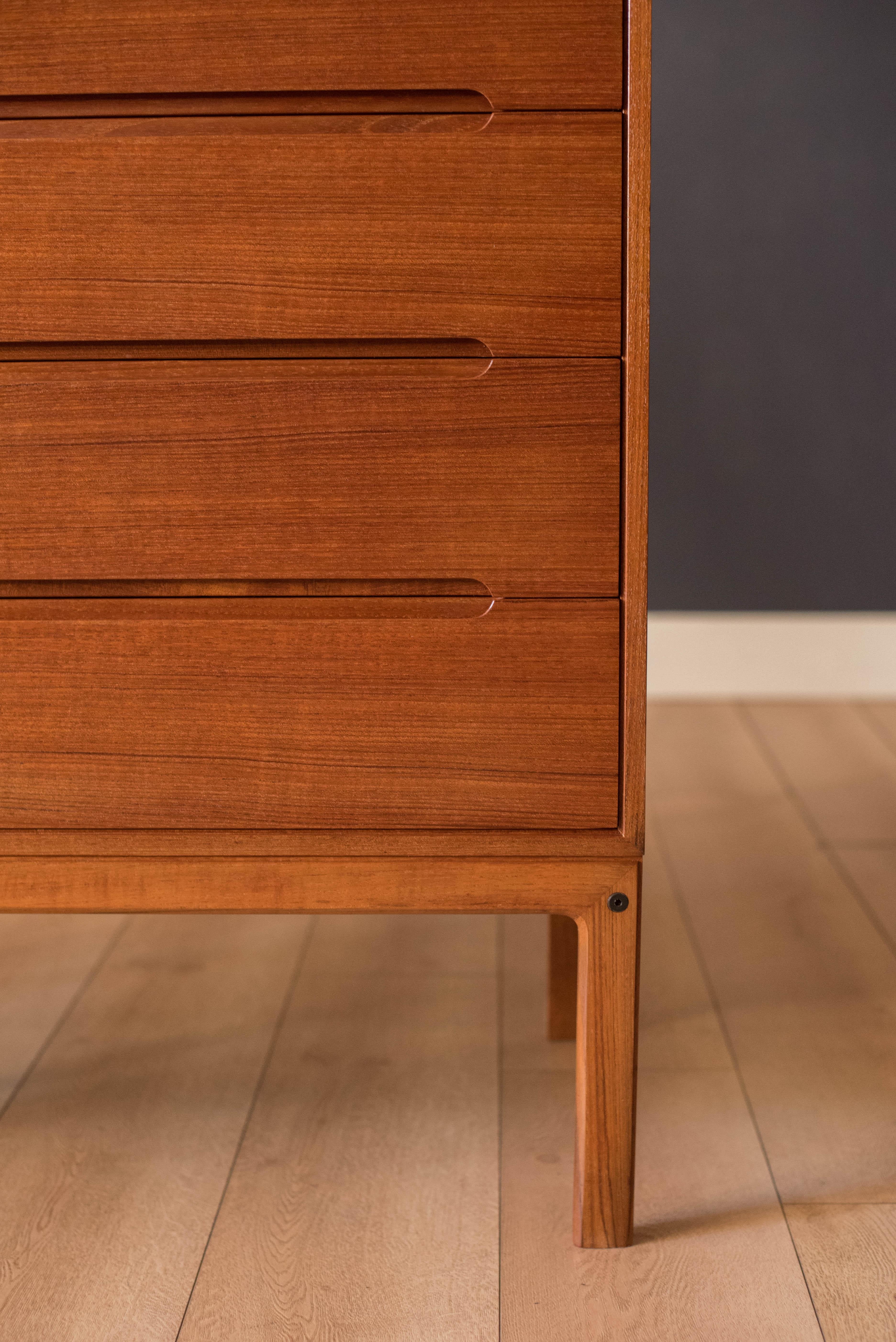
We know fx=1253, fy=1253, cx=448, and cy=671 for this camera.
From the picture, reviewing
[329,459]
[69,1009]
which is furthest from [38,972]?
[329,459]

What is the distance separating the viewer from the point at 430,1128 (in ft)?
3.27

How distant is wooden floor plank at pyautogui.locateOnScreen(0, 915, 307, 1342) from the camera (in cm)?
81

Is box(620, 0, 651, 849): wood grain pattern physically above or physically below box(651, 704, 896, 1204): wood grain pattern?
above

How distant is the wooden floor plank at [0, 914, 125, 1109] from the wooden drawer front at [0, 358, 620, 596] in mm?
424

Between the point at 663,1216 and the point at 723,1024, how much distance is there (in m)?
0.30

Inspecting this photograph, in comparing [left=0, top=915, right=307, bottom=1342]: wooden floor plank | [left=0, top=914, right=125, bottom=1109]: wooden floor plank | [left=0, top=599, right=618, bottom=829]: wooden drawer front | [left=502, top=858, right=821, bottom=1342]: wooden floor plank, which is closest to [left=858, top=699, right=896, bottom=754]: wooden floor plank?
[left=502, top=858, right=821, bottom=1342]: wooden floor plank

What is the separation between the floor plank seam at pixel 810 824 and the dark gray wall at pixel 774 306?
1.15 feet

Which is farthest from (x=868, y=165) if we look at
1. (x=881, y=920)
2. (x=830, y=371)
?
(x=881, y=920)

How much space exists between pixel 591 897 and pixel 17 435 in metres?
0.48

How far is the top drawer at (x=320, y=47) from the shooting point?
758 millimetres

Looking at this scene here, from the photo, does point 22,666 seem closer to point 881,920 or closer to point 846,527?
point 881,920

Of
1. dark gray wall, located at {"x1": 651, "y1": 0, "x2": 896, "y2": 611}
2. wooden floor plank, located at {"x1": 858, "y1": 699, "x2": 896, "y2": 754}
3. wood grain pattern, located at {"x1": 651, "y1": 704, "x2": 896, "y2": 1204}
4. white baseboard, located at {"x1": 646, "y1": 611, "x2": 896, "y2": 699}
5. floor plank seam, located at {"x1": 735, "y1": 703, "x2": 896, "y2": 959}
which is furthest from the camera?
white baseboard, located at {"x1": 646, "y1": 611, "x2": 896, "y2": 699}

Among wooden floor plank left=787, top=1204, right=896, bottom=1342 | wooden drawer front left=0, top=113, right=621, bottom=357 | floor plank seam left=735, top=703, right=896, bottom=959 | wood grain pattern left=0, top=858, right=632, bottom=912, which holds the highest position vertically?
wooden drawer front left=0, top=113, right=621, bottom=357

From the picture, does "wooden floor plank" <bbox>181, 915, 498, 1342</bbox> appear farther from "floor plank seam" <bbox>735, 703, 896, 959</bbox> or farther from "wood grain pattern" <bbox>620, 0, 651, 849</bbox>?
"floor plank seam" <bbox>735, 703, 896, 959</bbox>
